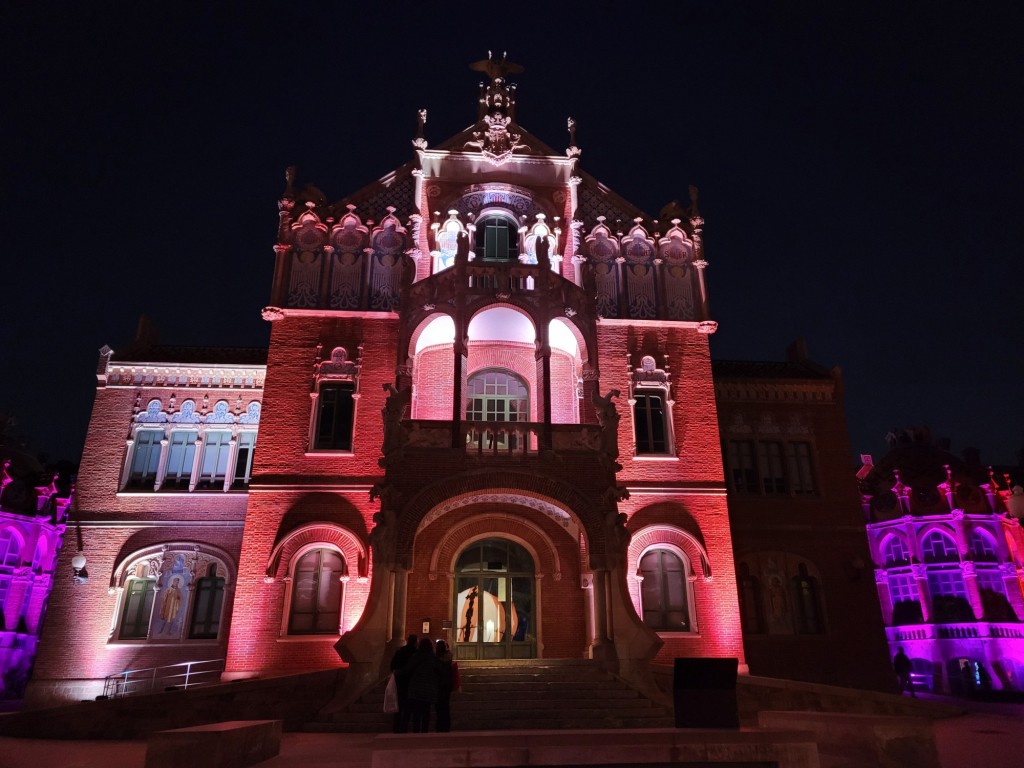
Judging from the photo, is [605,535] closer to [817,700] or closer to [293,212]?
[817,700]

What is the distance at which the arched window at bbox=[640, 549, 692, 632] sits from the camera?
20.0 metres

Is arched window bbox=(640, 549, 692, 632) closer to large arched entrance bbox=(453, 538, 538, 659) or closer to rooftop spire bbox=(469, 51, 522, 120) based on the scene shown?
large arched entrance bbox=(453, 538, 538, 659)

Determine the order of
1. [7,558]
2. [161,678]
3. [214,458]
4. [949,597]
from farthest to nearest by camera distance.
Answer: [949,597] < [7,558] < [214,458] < [161,678]

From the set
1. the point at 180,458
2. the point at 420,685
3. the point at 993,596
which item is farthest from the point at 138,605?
the point at 993,596

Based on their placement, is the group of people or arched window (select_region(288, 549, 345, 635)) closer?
the group of people

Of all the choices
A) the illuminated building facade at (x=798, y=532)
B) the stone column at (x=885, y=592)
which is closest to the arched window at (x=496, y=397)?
the illuminated building facade at (x=798, y=532)

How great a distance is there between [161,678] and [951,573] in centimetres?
3229

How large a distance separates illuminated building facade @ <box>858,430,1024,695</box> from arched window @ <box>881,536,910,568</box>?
0.15 ft

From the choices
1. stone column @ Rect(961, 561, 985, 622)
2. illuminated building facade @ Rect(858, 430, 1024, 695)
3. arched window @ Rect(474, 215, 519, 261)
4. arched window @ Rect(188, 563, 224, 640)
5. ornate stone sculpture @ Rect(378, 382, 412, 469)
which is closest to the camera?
ornate stone sculpture @ Rect(378, 382, 412, 469)

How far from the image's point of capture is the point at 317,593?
763 inches

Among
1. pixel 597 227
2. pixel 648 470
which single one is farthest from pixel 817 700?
pixel 597 227

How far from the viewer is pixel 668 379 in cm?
2238

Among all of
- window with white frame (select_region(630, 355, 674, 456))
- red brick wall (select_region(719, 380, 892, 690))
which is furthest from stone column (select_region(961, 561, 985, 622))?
window with white frame (select_region(630, 355, 674, 456))

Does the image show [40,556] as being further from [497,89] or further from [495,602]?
[497,89]
